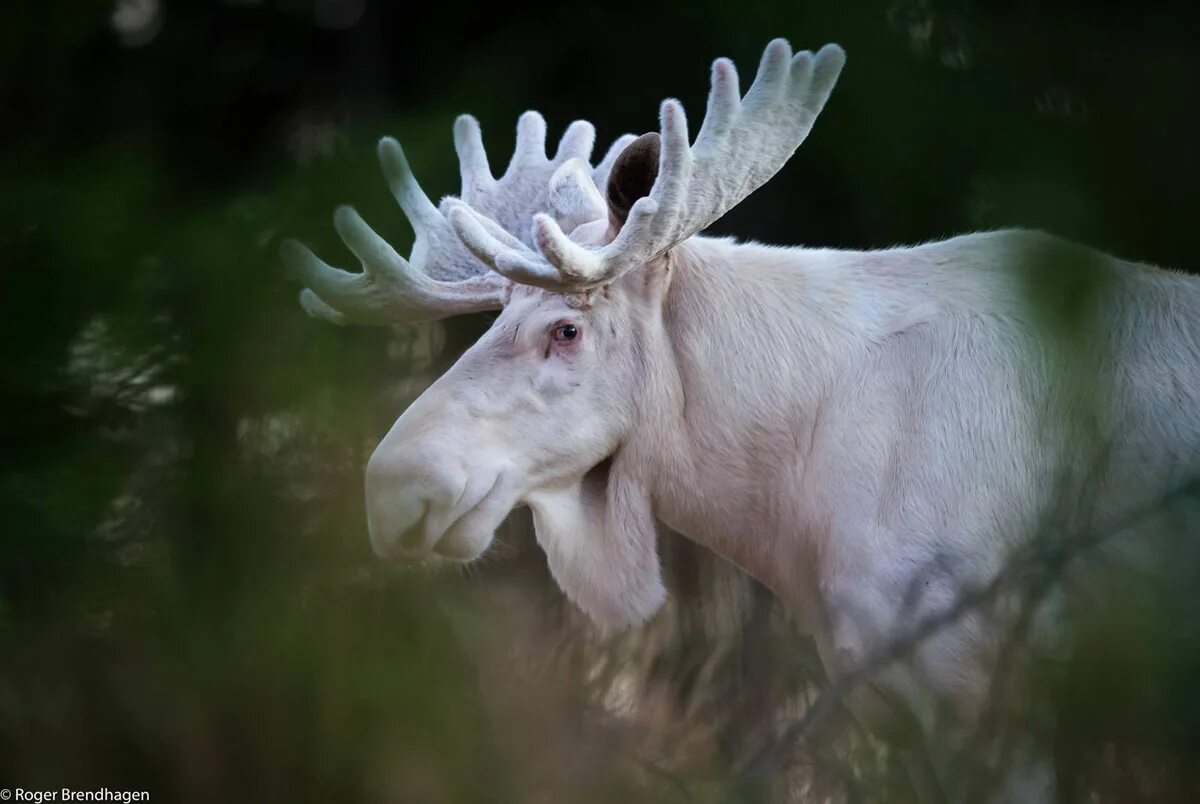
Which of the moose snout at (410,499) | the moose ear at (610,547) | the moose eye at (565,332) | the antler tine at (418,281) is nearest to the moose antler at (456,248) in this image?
the antler tine at (418,281)

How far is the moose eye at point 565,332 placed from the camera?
108 inches

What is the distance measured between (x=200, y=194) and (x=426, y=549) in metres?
1.12

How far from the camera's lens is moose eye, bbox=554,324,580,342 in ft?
9.02

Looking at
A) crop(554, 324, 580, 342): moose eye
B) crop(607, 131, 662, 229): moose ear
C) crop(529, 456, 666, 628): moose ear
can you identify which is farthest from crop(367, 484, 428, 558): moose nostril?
crop(607, 131, 662, 229): moose ear

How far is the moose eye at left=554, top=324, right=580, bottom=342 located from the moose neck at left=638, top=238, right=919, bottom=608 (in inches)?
8.2

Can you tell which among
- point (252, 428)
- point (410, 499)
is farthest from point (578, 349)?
point (252, 428)

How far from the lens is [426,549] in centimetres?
256

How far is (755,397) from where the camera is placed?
281 cm

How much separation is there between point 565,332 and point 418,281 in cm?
39

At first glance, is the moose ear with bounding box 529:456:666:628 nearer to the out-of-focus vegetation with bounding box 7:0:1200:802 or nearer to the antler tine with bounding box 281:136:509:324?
the antler tine with bounding box 281:136:509:324

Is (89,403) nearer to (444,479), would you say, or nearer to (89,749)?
(89,749)

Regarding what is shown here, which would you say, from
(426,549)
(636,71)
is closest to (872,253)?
→ (636,71)

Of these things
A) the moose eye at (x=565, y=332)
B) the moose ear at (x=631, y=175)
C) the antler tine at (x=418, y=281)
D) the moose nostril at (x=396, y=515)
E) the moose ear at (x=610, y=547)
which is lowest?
the moose ear at (x=610, y=547)

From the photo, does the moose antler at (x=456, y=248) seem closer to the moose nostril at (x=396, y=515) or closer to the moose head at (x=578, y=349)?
the moose head at (x=578, y=349)
